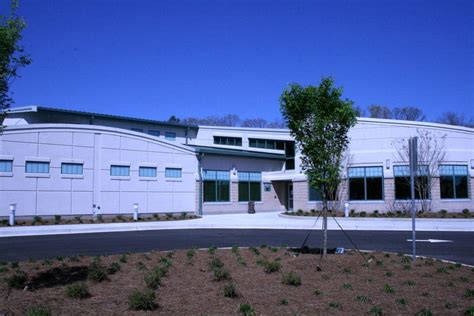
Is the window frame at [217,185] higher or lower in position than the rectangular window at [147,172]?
→ lower

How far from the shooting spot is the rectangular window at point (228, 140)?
4459 centimetres

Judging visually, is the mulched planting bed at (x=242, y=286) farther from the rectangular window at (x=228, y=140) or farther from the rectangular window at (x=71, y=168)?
the rectangular window at (x=228, y=140)

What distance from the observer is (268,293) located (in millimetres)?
8039

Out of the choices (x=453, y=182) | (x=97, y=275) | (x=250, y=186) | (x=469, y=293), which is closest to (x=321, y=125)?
(x=469, y=293)

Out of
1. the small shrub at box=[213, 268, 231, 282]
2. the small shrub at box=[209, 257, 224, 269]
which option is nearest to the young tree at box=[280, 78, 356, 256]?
the small shrub at box=[209, 257, 224, 269]

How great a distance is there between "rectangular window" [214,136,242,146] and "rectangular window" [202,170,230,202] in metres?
9.92

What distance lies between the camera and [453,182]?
29.5 metres

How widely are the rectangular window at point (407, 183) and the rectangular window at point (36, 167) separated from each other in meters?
21.1

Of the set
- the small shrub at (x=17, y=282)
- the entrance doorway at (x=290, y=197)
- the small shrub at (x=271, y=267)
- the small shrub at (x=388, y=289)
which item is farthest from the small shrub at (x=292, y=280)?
the entrance doorway at (x=290, y=197)

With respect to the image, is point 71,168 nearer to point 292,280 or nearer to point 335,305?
point 292,280

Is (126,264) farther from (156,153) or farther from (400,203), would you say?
(400,203)

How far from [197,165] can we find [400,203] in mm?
13658

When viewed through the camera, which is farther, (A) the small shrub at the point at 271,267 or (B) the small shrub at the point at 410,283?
(A) the small shrub at the point at 271,267

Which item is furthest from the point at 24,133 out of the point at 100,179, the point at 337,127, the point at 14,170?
the point at 337,127
